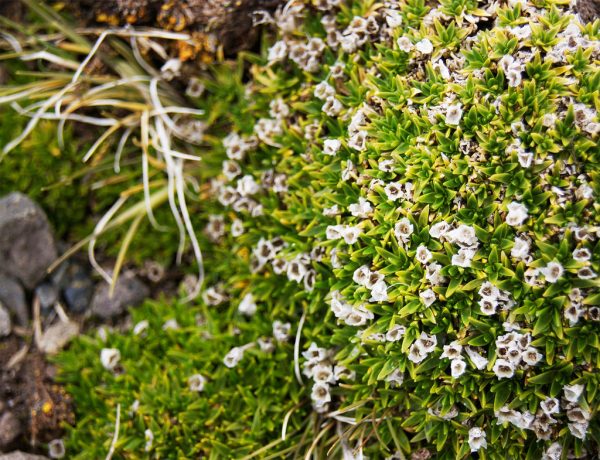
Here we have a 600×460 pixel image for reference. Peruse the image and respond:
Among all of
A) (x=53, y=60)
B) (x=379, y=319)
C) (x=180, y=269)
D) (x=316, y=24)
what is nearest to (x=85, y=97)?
(x=53, y=60)

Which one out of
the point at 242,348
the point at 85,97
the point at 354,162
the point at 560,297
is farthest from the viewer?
the point at 85,97

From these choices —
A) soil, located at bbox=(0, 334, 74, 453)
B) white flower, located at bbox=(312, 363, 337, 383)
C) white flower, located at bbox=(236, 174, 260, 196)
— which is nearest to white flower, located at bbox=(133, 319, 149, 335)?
soil, located at bbox=(0, 334, 74, 453)

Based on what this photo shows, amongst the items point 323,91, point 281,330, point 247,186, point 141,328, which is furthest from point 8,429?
point 323,91

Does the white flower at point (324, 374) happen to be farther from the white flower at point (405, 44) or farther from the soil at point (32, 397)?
the white flower at point (405, 44)

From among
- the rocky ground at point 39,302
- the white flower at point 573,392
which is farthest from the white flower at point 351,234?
the rocky ground at point 39,302

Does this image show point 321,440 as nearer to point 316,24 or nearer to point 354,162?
point 354,162

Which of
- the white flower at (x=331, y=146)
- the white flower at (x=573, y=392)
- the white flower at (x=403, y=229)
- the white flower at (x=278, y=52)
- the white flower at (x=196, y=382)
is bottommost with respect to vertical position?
the white flower at (x=196, y=382)
